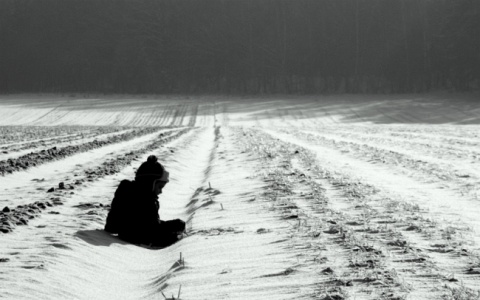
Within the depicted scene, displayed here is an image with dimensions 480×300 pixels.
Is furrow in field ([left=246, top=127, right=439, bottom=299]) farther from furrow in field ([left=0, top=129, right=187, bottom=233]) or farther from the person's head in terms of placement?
furrow in field ([left=0, top=129, right=187, bottom=233])

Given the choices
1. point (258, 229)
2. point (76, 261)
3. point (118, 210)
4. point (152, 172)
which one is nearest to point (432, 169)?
point (258, 229)

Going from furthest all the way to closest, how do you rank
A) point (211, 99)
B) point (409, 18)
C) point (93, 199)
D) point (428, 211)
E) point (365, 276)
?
1. point (409, 18)
2. point (211, 99)
3. point (93, 199)
4. point (428, 211)
5. point (365, 276)

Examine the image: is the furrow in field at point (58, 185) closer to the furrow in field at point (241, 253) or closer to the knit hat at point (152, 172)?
the knit hat at point (152, 172)

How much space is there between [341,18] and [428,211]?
99.9 m

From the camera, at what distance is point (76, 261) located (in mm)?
5867

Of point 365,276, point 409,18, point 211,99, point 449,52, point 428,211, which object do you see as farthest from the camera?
point 409,18

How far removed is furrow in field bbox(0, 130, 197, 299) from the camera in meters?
5.02

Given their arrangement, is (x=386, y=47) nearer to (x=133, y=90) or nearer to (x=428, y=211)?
(x=133, y=90)

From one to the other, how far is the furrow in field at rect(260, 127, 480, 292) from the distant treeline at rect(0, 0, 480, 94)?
76844 mm

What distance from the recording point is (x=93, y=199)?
941 cm

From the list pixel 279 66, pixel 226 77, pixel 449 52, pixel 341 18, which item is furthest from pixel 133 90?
pixel 449 52

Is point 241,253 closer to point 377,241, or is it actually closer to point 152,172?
point 377,241

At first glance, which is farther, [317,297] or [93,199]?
[93,199]

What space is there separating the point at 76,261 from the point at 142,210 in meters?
1.45
